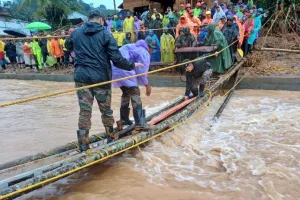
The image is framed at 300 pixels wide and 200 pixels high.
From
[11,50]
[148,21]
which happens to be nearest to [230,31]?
[148,21]

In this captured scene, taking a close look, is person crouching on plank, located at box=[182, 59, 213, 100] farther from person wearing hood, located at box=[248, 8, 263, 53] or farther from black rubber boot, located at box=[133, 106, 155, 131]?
person wearing hood, located at box=[248, 8, 263, 53]

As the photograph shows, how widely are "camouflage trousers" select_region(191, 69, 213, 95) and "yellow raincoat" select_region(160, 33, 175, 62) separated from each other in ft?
14.8

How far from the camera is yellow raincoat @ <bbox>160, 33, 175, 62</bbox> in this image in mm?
10484

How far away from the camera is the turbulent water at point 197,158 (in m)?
3.32

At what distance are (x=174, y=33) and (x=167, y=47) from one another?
2.86ft

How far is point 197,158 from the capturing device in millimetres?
4129

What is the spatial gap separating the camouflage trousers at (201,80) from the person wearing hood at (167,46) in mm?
4399

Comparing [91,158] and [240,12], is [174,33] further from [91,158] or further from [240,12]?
[91,158]

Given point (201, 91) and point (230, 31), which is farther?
point (230, 31)

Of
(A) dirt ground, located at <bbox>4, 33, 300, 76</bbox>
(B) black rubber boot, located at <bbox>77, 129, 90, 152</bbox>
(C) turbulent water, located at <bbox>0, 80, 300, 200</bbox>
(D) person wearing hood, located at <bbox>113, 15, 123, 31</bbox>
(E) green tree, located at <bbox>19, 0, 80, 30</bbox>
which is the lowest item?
(C) turbulent water, located at <bbox>0, 80, 300, 200</bbox>

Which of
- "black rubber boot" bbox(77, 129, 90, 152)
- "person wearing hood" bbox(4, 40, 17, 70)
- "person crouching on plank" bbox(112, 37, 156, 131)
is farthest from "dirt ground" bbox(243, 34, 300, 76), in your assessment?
"person wearing hood" bbox(4, 40, 17, 70)

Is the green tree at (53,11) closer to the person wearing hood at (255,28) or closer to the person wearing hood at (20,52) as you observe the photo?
the person wearing hood at (20,52)

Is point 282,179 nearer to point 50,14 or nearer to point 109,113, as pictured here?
point 109,113

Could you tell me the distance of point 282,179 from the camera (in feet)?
11.4
